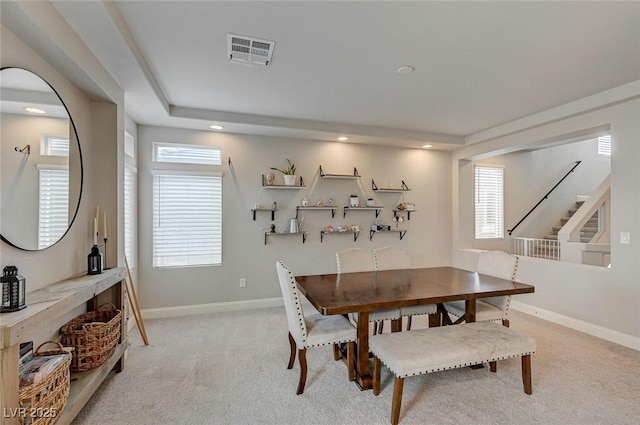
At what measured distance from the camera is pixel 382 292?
7.98 ft

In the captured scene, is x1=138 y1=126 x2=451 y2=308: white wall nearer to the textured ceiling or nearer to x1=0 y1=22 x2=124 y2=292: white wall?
the textured ceiling

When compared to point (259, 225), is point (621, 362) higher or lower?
lower

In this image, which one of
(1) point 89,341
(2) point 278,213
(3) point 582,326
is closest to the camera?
(1) point 89,341

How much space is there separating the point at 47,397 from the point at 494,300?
3478 millimetres

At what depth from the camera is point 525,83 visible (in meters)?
2.99

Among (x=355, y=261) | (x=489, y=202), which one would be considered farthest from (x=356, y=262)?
(x=489, y=202)

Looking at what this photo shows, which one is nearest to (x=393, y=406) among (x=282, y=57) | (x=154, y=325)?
(x=282, y=57)

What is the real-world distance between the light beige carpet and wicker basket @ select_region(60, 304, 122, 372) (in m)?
0.29

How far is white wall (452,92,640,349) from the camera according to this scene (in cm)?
308

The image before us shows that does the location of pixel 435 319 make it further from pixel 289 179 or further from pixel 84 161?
pixel 84 161

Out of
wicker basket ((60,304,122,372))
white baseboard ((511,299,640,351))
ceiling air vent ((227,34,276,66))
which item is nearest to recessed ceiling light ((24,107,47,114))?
ceiling air vent ((227,34,276,66))

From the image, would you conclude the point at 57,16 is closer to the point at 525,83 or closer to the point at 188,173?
the point at 188,173

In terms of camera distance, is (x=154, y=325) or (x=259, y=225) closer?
(x=154, y=325)

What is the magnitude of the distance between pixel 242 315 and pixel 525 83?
13.9 ft
